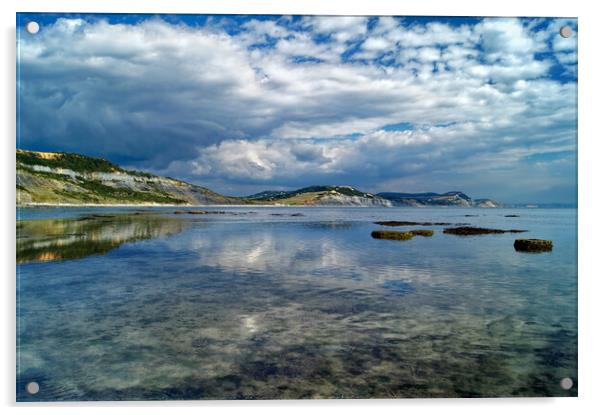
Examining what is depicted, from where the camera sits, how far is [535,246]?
102 feet

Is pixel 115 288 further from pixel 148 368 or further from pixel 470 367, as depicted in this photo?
pixel 470 367

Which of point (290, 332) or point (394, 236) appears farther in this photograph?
point (394, 236)

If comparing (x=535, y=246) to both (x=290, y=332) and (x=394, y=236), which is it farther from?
(x=290, y=332)

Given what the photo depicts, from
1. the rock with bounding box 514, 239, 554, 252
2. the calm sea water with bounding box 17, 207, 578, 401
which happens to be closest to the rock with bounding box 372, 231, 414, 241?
the rock with bounding box 514, 239, 554, 252

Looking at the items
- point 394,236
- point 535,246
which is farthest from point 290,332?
point 394,236

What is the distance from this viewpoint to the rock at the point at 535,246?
30616 millimetres

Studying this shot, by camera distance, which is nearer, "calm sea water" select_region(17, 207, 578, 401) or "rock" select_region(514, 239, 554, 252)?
"calm sea water" select_region(17, 207, 578, 401)

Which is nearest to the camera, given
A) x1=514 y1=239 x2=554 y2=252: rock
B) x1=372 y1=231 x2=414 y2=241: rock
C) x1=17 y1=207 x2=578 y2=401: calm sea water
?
x1=17 y1=207 x2=578 y2=401: calm sea water

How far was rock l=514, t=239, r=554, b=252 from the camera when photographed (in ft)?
100

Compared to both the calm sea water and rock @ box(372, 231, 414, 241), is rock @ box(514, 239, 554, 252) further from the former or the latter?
rock @ box(372, 231, 414, 241)

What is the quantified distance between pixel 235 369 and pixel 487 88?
12465 millimetres
